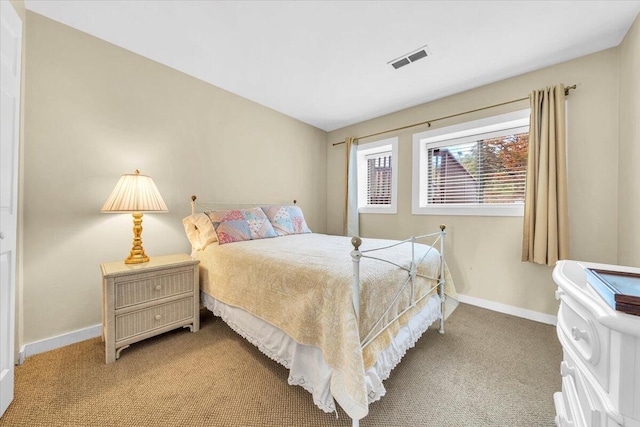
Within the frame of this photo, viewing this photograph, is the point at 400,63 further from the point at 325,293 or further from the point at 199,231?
the point at 199,231

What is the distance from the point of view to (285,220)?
2.88 meters

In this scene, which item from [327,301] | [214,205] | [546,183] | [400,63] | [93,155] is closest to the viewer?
[327,301]

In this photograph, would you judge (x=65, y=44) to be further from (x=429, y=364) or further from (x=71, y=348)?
(x=429, y=364)

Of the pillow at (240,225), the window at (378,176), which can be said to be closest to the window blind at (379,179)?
the window at (378,176)

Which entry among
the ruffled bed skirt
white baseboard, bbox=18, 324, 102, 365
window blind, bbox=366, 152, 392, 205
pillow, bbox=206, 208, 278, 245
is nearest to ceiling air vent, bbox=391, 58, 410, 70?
window blind, bbox=366, 152, 392, 205

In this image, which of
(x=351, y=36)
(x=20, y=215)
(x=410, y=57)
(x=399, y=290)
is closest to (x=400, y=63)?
(x=410, y=57)

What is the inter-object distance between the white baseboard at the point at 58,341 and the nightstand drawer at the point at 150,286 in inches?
25.4

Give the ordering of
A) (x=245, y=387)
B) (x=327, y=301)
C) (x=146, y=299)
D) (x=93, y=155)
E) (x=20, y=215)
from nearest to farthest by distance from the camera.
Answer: (x=327, y=301), (x=245, y=387), (x=20, y=215), (x=146, y=299), (x=93, y=155)

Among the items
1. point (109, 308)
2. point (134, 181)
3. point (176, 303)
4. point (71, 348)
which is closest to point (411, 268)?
point (176, 303)

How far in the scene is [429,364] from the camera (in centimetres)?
167

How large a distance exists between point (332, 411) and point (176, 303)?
4.90 feet

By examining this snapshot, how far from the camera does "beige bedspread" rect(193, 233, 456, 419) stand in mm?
1106

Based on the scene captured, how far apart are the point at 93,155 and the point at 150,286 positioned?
120 centimetres

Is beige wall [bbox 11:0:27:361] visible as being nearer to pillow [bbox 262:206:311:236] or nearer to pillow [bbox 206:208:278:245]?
pillow [bbox 206:208:278:245]
